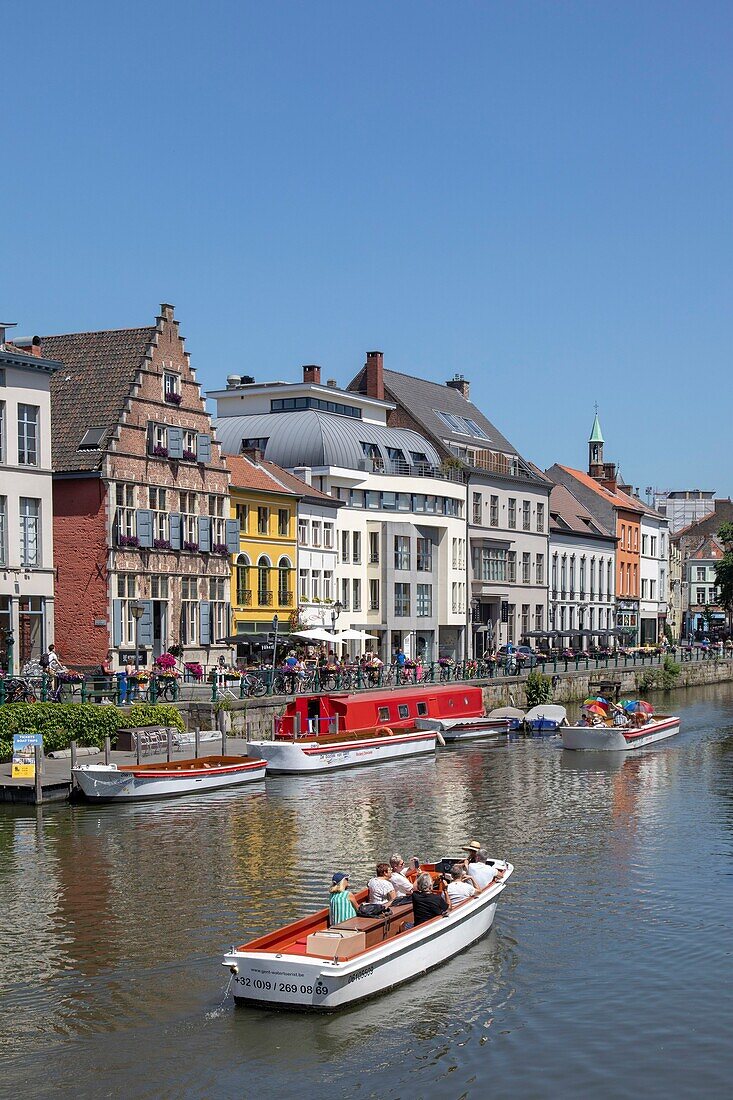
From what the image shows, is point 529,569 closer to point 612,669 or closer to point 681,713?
point 612,669

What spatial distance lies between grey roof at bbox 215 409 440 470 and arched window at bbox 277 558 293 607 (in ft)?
26.3

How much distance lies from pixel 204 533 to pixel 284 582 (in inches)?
321

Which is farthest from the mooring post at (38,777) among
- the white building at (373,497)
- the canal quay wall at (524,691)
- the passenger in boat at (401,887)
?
the white building at (373,497)

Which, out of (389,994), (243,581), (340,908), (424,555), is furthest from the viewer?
(424,555)

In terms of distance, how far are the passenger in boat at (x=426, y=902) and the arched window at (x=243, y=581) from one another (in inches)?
1663

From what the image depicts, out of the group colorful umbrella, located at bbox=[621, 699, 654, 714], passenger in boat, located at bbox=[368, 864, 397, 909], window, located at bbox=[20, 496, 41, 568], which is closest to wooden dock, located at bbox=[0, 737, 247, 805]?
window, located at bbox=[20, 496, 41, 568]

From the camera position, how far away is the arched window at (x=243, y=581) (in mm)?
65312

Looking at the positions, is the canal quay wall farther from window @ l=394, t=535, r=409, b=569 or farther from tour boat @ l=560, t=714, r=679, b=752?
tour boat @ l=560, t=714, r=679, b=752

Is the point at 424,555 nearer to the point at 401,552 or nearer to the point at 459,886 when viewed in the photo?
the point at 401,552

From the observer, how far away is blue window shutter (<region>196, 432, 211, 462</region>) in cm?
6181

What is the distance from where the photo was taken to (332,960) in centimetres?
2055

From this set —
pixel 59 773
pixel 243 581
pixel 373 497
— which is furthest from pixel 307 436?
pixel 59 773

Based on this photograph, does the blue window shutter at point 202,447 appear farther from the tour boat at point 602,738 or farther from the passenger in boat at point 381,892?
the passenger in boat at point 381,892

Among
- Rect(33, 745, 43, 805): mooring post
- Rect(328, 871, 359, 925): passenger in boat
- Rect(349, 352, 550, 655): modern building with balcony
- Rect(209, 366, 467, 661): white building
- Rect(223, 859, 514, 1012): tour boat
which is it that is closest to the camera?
Rect(223, 859, 514, 1012): tour boat
